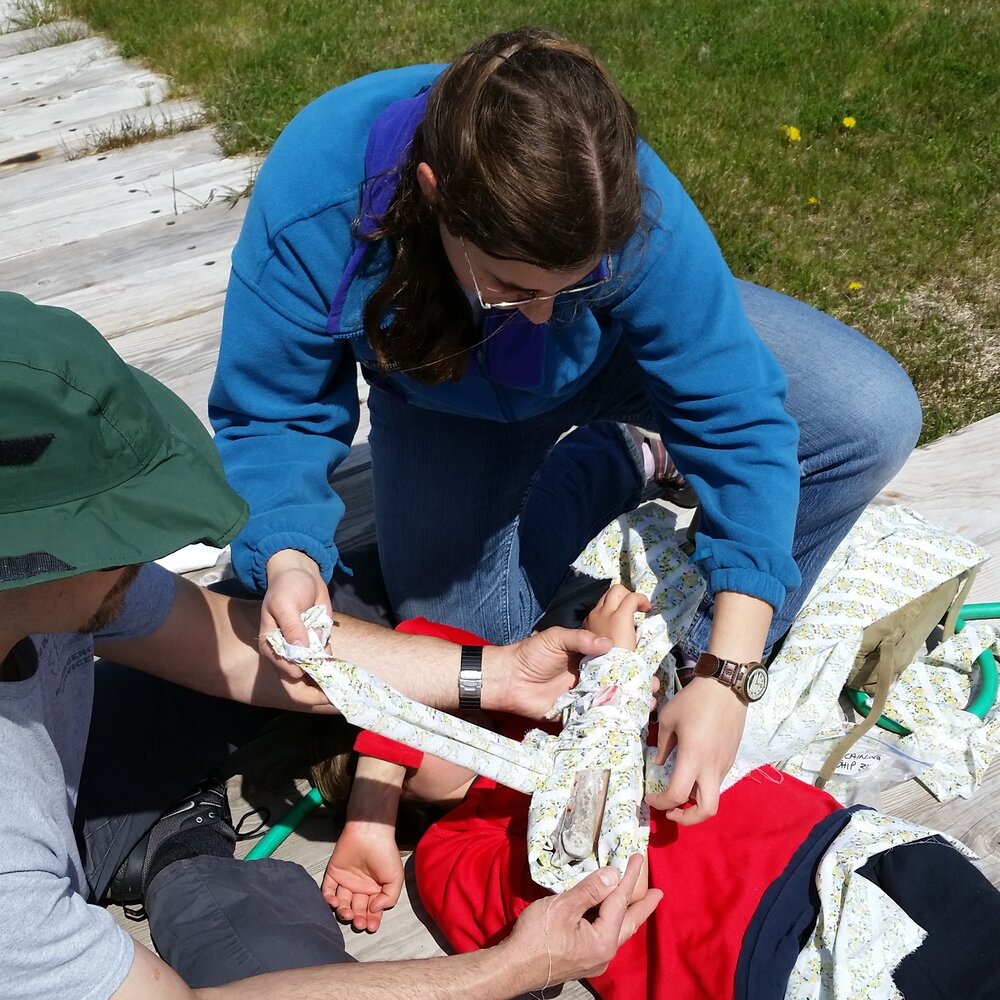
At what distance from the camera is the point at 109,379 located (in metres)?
1.15

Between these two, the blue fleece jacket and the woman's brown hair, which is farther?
the blue fleece jacket

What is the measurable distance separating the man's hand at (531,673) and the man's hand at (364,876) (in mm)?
302

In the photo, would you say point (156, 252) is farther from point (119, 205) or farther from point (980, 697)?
point (980, 697)

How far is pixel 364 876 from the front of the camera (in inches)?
73.9

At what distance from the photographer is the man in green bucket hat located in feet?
3.59

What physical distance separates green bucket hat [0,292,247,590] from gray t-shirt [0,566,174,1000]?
0.33 metres

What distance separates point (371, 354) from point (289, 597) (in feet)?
1.47

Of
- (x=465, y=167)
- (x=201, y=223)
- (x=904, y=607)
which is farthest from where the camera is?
(x=201, y=223)

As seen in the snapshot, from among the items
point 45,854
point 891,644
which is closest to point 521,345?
point 891,644

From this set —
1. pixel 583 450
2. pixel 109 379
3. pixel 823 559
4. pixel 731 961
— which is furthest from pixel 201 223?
pixel 731 961

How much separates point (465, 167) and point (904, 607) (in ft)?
4.15

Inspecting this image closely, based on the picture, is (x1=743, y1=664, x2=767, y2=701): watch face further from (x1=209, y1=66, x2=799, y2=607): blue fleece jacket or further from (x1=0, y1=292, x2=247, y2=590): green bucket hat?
(x1=0, y1=292, x2=247, y2=590): green bucket hat

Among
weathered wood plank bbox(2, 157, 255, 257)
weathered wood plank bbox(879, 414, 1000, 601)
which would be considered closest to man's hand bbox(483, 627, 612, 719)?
weathered wood plank bbox(879, 414, 1000, 601)

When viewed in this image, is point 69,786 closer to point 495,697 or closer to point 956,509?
point 495,697
